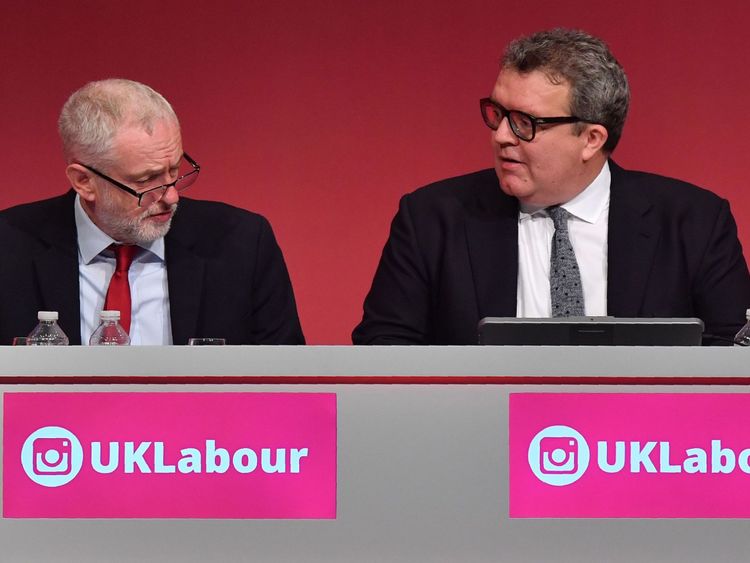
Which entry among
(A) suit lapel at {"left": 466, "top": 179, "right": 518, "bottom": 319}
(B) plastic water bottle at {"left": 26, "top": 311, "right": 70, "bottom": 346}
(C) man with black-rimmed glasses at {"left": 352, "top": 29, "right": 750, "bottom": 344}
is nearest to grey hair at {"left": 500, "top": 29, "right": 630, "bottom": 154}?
(C) man with black-rimmed glasses at {"left": 352, "top": 29, "right": 750, "bottom": 344}

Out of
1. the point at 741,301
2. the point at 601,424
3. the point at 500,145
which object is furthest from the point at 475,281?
the point at 601,424

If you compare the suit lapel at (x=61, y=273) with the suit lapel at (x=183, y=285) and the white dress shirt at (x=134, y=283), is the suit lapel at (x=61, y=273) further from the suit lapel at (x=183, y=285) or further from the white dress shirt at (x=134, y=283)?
the suit lapel at (x=183, y=285)

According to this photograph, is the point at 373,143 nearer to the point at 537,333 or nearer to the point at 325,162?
the point at 325,162

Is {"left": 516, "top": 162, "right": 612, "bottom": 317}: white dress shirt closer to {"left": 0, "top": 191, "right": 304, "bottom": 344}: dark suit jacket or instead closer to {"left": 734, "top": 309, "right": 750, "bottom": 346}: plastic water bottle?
{"left": 734, "top": 309, "right": 750, "bottom": 346}: plastic water bottle

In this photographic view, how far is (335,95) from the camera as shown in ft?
11.7

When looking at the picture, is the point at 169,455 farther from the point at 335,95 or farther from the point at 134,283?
the point at 335,95

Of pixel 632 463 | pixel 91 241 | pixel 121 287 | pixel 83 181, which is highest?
pixel 83 181

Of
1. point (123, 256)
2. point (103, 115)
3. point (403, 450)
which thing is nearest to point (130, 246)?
point (123, 256)

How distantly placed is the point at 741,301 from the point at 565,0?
1.30 metres

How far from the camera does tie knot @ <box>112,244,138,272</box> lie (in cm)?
255

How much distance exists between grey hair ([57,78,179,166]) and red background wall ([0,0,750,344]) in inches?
38.1

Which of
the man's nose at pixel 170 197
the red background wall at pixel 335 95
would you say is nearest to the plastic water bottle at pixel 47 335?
the man's nose at pixel 170 197

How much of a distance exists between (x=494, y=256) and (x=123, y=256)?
2.64 ft

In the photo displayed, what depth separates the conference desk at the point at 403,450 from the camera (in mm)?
1663
